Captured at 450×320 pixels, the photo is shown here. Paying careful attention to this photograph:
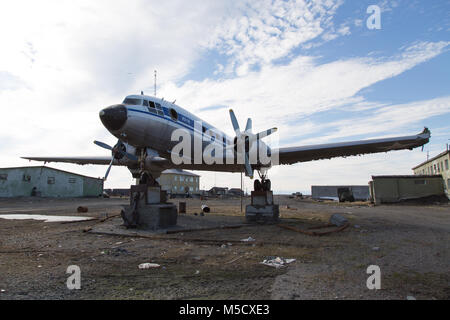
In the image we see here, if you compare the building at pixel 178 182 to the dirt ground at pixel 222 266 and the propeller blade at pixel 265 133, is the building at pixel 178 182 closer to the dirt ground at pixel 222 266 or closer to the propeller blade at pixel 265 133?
the propeller blade at pixel 265 133

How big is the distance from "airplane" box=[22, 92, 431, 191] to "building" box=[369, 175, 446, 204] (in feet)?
80.4

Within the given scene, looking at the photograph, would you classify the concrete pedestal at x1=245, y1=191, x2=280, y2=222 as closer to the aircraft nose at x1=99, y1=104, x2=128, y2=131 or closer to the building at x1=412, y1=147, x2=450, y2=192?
the aircraft nose at x1=99, y1=104, x2=128, y2=131

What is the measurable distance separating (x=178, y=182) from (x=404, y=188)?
5066 cm

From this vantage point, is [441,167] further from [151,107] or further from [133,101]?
[133,101]

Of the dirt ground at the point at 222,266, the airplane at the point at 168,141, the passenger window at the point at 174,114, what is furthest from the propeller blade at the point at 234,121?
the dirt ground at the point at 222,266

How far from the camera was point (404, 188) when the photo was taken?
35594mm

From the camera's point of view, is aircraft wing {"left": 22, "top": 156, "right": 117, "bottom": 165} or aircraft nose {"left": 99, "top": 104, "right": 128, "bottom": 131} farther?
aircraft wing {"left": 22, "top": 156, "right": 117, "bottom": 165}

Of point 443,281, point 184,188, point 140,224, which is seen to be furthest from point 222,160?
point 184,188

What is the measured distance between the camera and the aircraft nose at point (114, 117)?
1042cm

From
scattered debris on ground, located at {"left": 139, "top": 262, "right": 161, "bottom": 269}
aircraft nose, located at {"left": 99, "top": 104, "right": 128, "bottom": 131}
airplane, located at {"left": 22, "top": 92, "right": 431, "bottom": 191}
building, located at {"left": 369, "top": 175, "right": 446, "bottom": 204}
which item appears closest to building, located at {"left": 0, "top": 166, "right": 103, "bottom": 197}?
airplane, located at {"left": 22, "top": 92, "right": 431, "bottom": 191}

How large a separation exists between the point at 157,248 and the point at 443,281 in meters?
6.29

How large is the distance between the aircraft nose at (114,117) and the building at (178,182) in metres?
53.8

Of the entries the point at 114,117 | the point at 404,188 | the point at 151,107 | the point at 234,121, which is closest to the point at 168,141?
the point at 151,107

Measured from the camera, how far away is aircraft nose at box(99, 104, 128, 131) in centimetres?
1042
